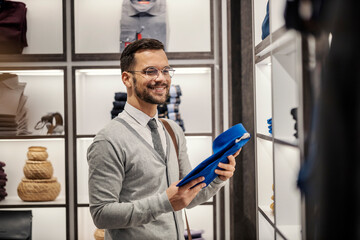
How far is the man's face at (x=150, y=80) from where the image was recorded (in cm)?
146

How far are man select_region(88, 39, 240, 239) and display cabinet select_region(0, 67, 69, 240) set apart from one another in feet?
4.99

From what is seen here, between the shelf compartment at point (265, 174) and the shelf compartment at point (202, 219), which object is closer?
A: the shelf compartment at point (265, 174)

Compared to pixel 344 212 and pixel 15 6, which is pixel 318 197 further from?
pixel 15 6

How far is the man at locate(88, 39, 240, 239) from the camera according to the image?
1283 mm

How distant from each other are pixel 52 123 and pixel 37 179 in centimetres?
46

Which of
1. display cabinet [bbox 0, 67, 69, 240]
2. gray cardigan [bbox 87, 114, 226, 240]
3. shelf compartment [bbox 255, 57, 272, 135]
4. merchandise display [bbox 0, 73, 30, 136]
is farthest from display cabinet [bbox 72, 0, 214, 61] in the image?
gray cardigan [bbox 87, 114, 226, 240]

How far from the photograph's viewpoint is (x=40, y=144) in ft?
9.87

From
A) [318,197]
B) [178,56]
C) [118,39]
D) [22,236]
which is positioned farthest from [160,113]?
[318,197]

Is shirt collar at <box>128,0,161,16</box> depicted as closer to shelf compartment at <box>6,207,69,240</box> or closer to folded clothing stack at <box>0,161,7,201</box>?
folded clothing stack at <box>0,161,7,201</box>

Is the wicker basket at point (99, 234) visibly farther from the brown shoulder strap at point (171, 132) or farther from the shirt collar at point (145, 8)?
the shirt collar at point (145, 8)

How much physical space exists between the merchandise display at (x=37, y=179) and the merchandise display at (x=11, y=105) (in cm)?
23

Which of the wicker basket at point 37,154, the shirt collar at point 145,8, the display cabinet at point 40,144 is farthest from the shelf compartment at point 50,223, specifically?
the shirt collar at point 145,8

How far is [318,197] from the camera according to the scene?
28 cm

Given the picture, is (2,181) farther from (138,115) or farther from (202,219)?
(138,115)
